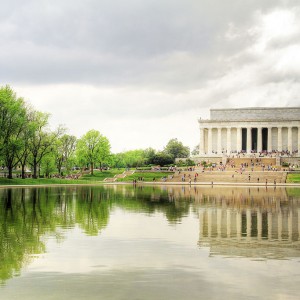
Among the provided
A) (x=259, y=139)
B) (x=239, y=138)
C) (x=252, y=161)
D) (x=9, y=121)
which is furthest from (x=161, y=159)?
(x=9, y=121)

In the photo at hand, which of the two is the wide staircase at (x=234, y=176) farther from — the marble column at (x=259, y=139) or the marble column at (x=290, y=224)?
the marble column at (x=290, y=224)

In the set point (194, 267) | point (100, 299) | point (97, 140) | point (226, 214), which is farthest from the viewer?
point (97, 140)

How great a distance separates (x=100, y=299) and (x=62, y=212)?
16504 mm

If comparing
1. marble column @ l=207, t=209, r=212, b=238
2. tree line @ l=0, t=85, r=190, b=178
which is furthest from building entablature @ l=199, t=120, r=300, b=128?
marble column @ l=207, t=209, r=212, b=238

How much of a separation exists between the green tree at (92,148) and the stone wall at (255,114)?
2969cm

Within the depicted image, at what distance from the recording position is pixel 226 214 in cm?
2439

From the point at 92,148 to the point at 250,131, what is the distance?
37.1 m

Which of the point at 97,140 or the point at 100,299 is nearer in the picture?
the point at 100,299

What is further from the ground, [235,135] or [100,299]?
[235,135]

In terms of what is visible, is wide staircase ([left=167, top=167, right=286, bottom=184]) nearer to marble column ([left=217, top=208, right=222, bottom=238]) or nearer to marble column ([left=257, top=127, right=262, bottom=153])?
marble column ([left=257, top=127, right=262, bottom=153])

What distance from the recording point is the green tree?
92.9 m

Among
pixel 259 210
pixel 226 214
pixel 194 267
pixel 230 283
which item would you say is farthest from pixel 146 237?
pixel 259 210

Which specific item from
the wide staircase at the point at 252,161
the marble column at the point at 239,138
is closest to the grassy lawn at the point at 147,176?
the wide staircase at the point at 252,161

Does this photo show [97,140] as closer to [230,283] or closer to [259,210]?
[259,210]
